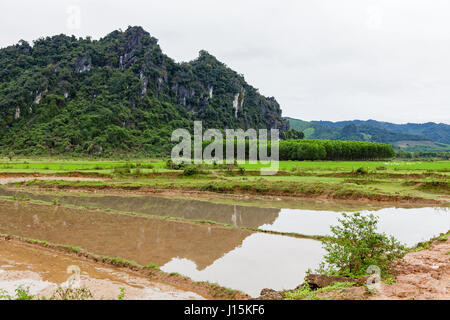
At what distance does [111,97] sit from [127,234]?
97270 millimetres

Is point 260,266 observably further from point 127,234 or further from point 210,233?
point 127,234

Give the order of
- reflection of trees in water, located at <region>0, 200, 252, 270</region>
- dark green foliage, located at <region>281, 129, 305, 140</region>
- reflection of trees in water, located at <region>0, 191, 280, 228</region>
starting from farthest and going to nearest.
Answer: dark green foliage, located at <region>281, 129, 305, 140</region> < reflection of trees in water, located at <region>0, 191, 280, 228</region> < reflection of trees in water, located at <region>0, 200, 252, 270</region>

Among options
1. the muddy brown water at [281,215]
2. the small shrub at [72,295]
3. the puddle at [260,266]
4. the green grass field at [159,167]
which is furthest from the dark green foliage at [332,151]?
the small shrub at [72,295]

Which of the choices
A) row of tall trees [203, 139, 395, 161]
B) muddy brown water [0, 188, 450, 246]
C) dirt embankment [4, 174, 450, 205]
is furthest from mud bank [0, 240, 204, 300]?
row of tall trees [203, 139, 395, 161]

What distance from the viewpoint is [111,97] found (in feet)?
336

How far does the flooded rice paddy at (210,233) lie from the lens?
9789 mm

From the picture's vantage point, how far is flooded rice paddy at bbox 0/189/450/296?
979 cm

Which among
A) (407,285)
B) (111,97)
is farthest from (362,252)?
(111,97)

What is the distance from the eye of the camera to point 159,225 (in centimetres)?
1576

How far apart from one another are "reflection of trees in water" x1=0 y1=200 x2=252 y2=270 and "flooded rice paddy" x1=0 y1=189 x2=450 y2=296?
0.12ft

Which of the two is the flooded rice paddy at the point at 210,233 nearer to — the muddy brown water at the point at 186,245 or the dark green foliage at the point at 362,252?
the muddy brown water at the point at 186,245

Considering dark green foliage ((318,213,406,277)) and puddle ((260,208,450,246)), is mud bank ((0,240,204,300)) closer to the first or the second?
dark green foliage ((318,213,406,277))

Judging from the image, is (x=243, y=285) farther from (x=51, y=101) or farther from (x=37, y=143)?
(x=51, y=101)

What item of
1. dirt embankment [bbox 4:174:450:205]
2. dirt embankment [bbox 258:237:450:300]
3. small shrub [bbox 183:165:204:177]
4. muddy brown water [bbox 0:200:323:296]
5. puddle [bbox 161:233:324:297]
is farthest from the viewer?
small shrub [bbox 183:165:204:177]
